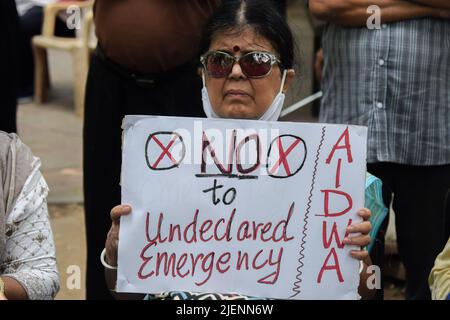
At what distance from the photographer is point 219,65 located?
10.1 ft

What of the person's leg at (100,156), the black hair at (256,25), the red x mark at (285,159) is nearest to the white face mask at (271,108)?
the black hair at (256,25)

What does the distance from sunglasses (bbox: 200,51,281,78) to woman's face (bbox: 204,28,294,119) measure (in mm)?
13

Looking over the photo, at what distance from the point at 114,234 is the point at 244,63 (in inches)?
27.0

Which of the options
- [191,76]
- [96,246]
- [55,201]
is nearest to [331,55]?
[191,76]

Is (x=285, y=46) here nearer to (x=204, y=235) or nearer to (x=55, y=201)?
(x=204, y=235)

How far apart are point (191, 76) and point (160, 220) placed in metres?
1.37

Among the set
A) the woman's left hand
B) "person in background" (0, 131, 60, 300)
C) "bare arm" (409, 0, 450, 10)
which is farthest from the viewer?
"bare arm" (409, 0, 450, 10)

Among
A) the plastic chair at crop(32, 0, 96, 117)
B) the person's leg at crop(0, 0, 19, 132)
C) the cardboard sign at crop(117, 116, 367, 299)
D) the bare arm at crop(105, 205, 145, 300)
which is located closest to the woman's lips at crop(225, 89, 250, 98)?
the cardboard sign at crop(117, 116, 367, 299)

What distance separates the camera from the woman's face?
9.98ft

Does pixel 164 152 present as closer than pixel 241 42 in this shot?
Yes

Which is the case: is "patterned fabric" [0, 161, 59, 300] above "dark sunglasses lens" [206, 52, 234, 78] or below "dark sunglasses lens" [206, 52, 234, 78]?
below

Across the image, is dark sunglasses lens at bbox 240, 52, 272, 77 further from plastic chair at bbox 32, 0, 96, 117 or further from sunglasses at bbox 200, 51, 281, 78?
plastic chair at bbox 32, 0, 96, 117

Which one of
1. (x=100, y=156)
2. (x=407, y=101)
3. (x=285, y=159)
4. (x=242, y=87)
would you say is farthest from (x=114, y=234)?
(x=407, y=101)

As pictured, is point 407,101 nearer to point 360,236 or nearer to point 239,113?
point 239,113
